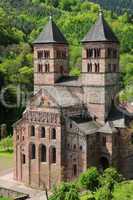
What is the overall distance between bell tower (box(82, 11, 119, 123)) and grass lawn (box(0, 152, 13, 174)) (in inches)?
649

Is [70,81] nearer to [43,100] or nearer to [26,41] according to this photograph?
[43,100]

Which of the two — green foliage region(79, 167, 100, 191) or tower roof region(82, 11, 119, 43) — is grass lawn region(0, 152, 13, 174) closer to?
green foliage region(79, 167, 100, 191)

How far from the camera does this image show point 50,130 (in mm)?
59656

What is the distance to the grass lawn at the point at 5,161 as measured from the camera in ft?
227

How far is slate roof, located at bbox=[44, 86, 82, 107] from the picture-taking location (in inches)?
2325

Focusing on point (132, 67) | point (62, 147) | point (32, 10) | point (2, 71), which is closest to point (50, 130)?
point (62, 147)

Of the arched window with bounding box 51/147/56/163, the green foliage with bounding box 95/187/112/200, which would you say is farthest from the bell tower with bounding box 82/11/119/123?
the green foliage with bounding box 95/187/112/200

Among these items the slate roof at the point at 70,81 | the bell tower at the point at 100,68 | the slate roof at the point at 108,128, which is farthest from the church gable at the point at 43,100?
the slate roof at the point at 108,128

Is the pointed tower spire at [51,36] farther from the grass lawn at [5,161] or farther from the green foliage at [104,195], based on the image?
the green foliage at [104,195]

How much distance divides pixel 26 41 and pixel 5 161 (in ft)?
250

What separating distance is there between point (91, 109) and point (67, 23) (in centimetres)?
9891

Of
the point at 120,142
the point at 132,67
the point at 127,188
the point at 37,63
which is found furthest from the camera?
the point at 132,67

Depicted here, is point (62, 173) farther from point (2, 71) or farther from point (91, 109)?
point (2, 71)

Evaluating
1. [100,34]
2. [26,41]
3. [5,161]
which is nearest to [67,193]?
[100,34]
